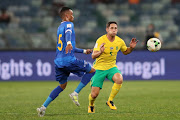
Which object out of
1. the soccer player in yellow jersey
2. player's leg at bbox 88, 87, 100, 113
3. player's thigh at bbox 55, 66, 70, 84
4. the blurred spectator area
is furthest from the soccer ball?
the blurred spectator area

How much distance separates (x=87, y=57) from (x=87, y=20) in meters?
3.45

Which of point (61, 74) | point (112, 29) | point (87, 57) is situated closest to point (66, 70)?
point (61, 74)

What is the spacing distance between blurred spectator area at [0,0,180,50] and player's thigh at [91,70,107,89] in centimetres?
1033

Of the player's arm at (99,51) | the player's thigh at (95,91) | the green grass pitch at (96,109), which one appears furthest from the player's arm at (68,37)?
the green grass pitch at (96,109)

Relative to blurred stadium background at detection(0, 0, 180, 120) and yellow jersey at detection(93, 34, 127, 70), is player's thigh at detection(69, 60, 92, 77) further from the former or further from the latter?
blurred stadium background at detection(0, 0, 180, 120)

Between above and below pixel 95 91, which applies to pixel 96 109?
below

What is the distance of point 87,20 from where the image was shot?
22.0 metres

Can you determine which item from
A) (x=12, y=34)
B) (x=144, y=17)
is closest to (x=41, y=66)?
(x=12, y=34)

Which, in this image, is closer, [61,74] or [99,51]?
[99,51]

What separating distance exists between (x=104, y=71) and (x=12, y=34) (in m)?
10.7

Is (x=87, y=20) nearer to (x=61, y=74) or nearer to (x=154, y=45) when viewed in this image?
(x=154, y=45)

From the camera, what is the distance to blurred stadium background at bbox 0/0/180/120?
9.84 meters

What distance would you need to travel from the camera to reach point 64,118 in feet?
26.4

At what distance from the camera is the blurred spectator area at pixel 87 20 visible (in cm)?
1928
